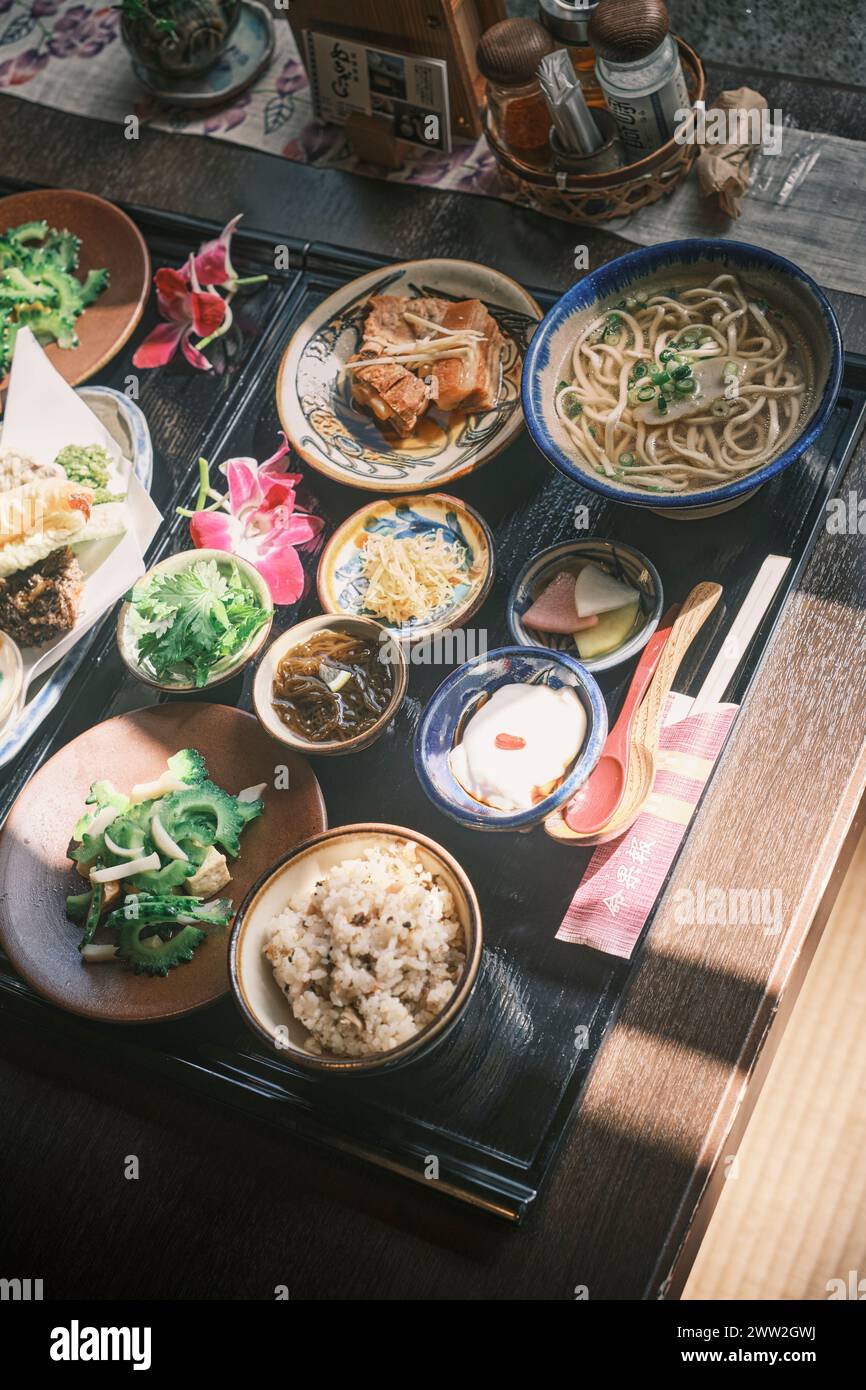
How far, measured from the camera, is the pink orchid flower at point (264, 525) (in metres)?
2.28

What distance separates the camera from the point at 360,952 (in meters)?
1.75

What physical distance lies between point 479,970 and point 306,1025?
304 mm

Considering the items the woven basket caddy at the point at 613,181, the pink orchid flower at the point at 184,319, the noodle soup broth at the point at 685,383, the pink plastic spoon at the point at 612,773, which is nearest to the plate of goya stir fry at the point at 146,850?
the pink plastic spoon at the point at 612,773

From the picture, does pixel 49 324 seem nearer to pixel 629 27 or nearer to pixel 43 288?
pixel 43 288

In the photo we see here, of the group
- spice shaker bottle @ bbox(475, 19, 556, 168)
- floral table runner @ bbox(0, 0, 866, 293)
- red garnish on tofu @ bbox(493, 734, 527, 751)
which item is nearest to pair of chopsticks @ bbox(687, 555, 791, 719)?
red garnish on tofu @ bbox(493, 734, 527, 751)

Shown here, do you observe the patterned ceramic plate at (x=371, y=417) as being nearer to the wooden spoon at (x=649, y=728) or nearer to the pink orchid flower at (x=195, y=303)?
the pink orchid flower at (x=195, y=303)

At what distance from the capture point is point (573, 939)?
185 centimetres

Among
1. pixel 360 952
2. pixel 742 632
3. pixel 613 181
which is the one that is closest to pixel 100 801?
pixel 360 952

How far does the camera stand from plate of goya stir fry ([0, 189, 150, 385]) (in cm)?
263

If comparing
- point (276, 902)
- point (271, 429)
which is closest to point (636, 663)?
point (276, 902)

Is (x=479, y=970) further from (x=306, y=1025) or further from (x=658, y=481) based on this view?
(x=658, y=481)

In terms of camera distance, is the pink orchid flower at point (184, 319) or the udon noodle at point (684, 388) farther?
the pink orchid flower at point (184, 319)

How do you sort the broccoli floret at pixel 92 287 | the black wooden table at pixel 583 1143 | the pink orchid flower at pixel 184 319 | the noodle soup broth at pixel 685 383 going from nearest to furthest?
the black wooden table at pixel 583 1143 < the noodle soup broth at pixel 685 383 < the pink orchid flower at pixel 184 319 < the broccoli floret at pixel 92 287

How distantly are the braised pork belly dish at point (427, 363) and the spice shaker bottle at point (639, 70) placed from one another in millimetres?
488
